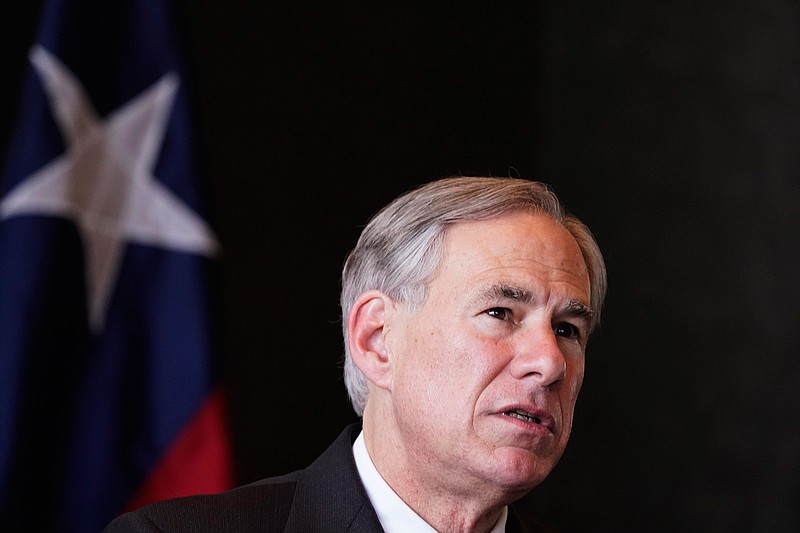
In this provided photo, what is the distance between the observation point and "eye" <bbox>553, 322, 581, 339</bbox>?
2.28 metres

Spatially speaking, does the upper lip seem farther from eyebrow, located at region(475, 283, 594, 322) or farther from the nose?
eyebrow, located at region(475, 283, 594, 322)

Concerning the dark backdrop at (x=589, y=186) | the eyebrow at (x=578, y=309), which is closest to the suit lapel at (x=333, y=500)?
the eyebrow at (x=578, y=309)

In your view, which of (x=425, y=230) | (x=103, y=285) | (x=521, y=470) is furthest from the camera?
(x=103, y=285)

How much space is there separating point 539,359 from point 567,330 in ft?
0.67

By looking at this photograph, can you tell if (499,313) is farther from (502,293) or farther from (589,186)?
(589,186)

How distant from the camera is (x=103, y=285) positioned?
2979 millimetres

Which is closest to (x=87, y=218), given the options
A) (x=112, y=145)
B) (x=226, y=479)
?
(x=112, y=145)

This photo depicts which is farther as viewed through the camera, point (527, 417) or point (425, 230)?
point (425, 230)

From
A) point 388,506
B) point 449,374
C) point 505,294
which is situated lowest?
point 388,506

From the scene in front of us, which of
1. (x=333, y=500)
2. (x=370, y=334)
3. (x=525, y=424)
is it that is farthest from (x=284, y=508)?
(x=525, y=424)

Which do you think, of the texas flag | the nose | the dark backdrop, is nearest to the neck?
the nose

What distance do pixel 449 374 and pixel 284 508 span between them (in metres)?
0.43

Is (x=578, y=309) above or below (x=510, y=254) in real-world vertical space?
below

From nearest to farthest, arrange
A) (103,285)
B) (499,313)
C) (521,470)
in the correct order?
1. (521,470)
2. (499,313)
3. (103,285)
